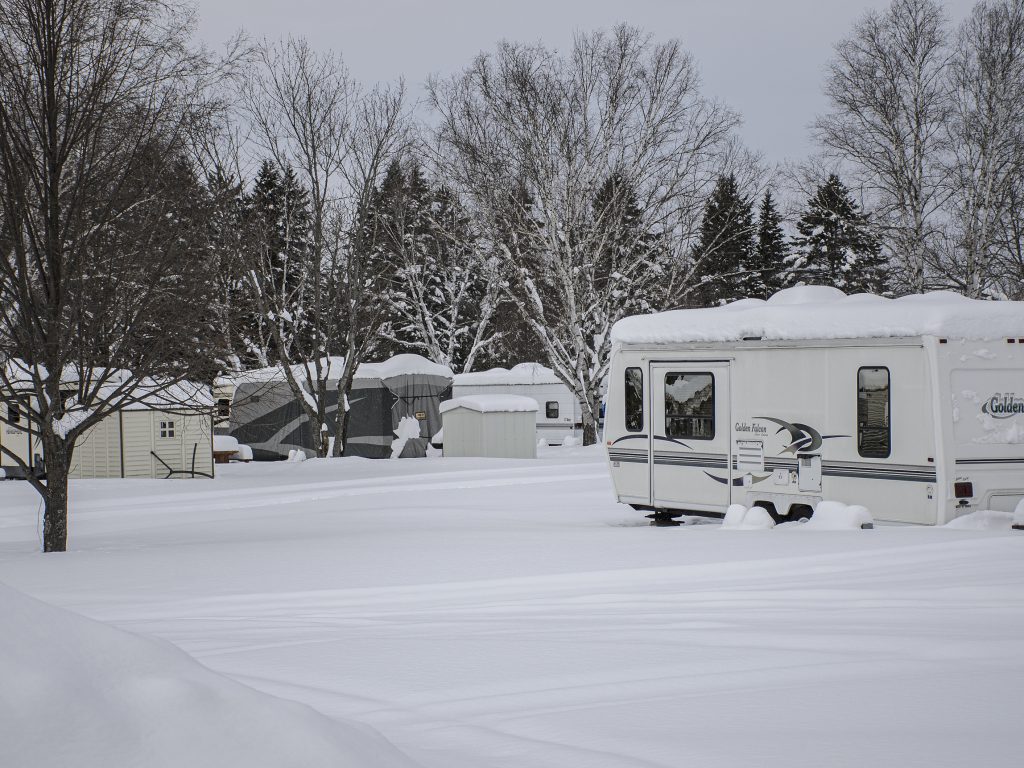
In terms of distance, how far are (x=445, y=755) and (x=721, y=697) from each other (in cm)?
138

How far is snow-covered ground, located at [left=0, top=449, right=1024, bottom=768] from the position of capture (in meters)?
3.72

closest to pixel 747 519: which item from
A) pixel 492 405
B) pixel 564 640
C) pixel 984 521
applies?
pixel 984 521

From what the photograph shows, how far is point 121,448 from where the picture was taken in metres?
26.1

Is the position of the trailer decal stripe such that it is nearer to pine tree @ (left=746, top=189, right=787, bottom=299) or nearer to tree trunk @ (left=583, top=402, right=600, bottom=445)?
tree trunk @ (left=583, top=402, right=600, bottom=445)

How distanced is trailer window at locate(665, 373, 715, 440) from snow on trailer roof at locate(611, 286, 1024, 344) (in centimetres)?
50

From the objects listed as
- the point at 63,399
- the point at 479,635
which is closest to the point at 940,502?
the point at 479,635

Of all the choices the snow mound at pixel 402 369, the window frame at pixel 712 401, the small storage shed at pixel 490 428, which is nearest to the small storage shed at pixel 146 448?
the snow mound at pixel 402 369

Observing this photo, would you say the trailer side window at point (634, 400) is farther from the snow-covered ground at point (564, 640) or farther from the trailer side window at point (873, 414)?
the trailer side window at point (873, 414)

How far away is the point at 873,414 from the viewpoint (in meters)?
11.5

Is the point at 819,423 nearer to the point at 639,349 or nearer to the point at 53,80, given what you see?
the point at 639,349

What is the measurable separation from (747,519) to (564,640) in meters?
6.25

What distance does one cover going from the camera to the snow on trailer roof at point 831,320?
36.3 ft

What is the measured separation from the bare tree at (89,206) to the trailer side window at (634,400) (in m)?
5.39

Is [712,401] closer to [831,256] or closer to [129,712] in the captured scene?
[129,712]
